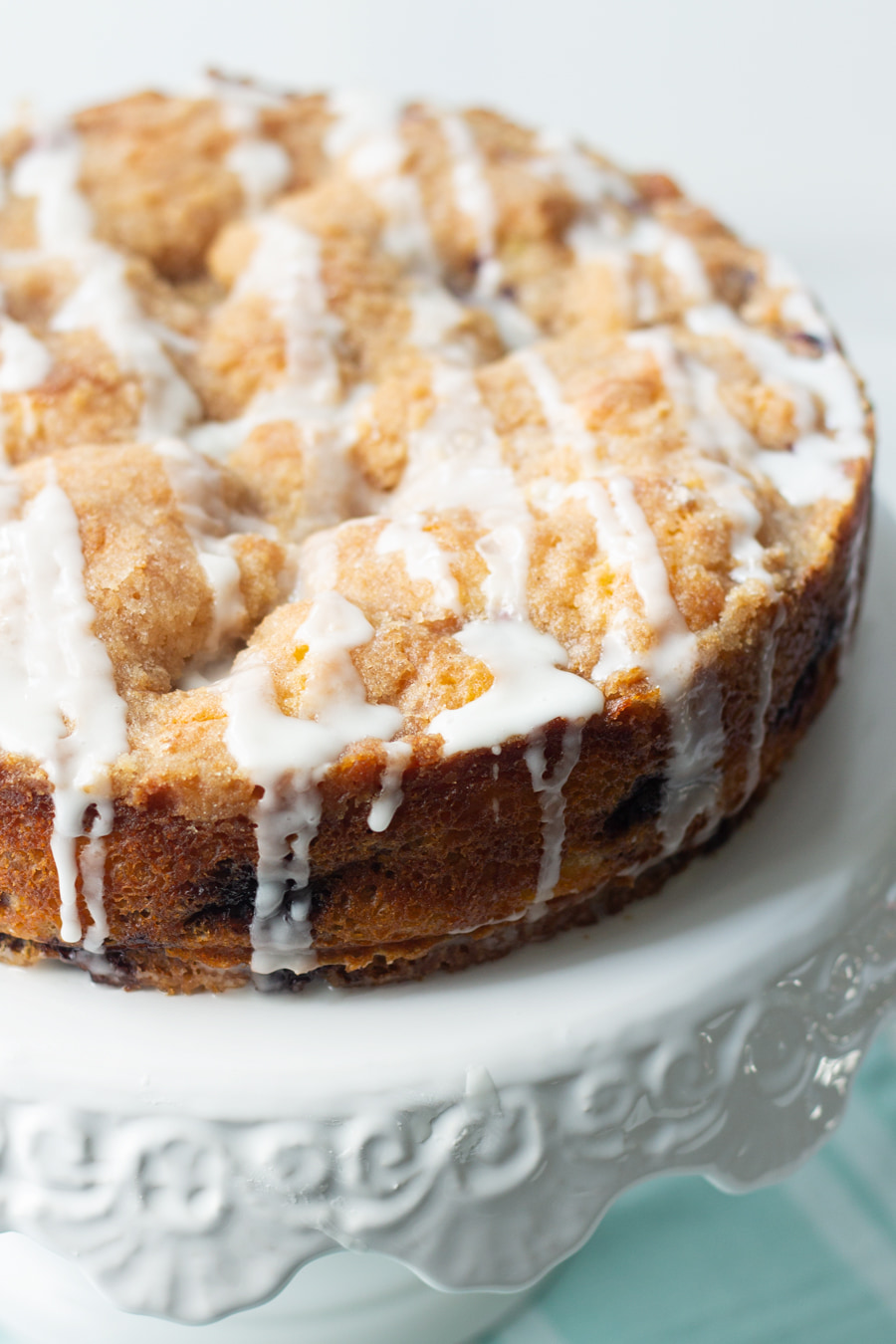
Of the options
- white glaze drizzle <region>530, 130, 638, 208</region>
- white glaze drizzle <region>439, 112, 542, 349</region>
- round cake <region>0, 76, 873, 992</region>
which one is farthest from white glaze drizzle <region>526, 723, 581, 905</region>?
white glaze drizzle <region>530, 130, 638, 208</region>

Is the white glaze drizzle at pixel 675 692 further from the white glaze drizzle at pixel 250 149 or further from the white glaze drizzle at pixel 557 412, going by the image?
the white glaze drizzle at pixel 250 149

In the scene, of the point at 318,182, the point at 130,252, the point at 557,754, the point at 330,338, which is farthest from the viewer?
the point at 318,182

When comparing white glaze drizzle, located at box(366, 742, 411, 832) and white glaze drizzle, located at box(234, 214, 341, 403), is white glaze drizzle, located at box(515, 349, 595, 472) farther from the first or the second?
white glaze drizzle, located at box(366, 742, 411, 832)

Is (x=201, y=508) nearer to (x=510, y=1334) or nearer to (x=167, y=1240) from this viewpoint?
(x=167, y=1240)

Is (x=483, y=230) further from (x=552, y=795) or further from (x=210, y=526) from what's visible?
(x=552, y=795)

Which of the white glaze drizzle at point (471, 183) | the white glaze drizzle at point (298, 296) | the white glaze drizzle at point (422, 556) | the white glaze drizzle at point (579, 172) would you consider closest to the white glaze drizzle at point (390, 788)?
the white glaze drizzle at point (422, 556)

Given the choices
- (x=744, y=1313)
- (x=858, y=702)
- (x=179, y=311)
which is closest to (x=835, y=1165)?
(x=744, y=1313)

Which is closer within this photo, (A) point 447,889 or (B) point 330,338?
(A) point 447,889
